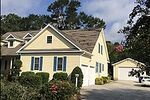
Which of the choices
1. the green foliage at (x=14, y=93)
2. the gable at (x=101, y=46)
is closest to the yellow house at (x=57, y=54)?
Answer: the gable at (x=101, y=46)

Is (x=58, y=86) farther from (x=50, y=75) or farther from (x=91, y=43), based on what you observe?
(x=91, y=43)

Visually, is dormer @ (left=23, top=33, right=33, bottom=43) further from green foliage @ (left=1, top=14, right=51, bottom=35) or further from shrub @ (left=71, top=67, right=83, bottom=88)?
green foliage @ (left=1, top=14, right=51, bottom=35)

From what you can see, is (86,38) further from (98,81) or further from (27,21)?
(27,21)

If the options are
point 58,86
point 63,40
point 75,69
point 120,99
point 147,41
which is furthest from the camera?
point 63,40

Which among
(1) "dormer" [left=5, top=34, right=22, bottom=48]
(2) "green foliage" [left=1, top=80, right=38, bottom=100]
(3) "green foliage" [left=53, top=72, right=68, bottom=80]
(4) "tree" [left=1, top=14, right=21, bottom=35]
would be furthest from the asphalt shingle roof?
(4) "tree" [left=1, top=14, right=21, bottom=35]

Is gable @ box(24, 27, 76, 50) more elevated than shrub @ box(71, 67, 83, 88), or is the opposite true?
gable @ box(24, 27, 76, 50)

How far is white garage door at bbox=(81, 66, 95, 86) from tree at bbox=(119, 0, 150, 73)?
20.8 m

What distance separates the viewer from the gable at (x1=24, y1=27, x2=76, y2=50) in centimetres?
3297

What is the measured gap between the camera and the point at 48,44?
3362cm

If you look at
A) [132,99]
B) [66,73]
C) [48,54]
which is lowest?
[132,99]

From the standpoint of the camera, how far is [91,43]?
3659 cm

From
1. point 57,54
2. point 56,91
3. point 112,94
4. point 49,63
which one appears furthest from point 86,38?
point 56,91

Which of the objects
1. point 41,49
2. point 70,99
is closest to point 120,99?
point 70,99

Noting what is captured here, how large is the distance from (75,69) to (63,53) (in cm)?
273
